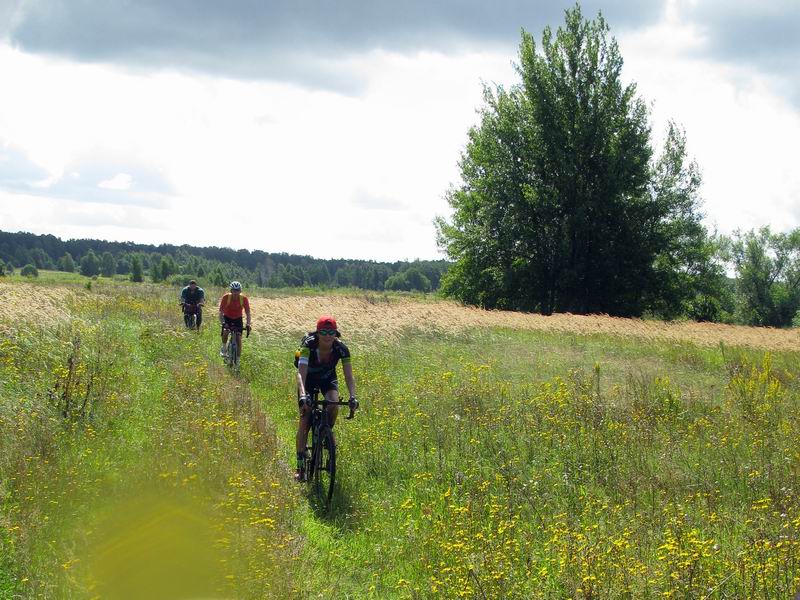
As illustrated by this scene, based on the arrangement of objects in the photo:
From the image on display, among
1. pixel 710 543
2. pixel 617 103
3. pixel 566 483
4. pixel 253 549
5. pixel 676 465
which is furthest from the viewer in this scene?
pixel 617 103

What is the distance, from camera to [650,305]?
1651 inches

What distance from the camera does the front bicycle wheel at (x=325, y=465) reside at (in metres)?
8.02

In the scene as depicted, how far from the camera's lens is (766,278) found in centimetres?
8162

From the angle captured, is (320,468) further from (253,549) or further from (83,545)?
(83,545)

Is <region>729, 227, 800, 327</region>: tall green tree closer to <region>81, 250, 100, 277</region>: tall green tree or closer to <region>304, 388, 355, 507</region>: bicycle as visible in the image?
<region>304, 388, 355, 507</region>: bicycle

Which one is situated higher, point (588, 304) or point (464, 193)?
point (464, 193)

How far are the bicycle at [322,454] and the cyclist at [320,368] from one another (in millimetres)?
89

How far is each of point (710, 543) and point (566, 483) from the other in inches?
96.1

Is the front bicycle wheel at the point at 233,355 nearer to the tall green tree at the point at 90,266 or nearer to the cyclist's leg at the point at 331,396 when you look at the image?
the cyclist's leg at the point at 331,396

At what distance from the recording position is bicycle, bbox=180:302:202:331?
21375 mm

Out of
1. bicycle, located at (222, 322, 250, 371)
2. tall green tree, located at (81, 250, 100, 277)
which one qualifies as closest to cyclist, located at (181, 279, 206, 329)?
bicycle, located at (222, 322, 250, 371)

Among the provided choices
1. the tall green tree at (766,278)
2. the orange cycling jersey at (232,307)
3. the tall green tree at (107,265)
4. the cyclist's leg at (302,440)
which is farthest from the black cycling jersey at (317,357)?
the tall green tree at (107,265)

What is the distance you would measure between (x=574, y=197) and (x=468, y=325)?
1853 cm

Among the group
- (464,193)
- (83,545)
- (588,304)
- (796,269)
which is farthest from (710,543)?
(796,269)
